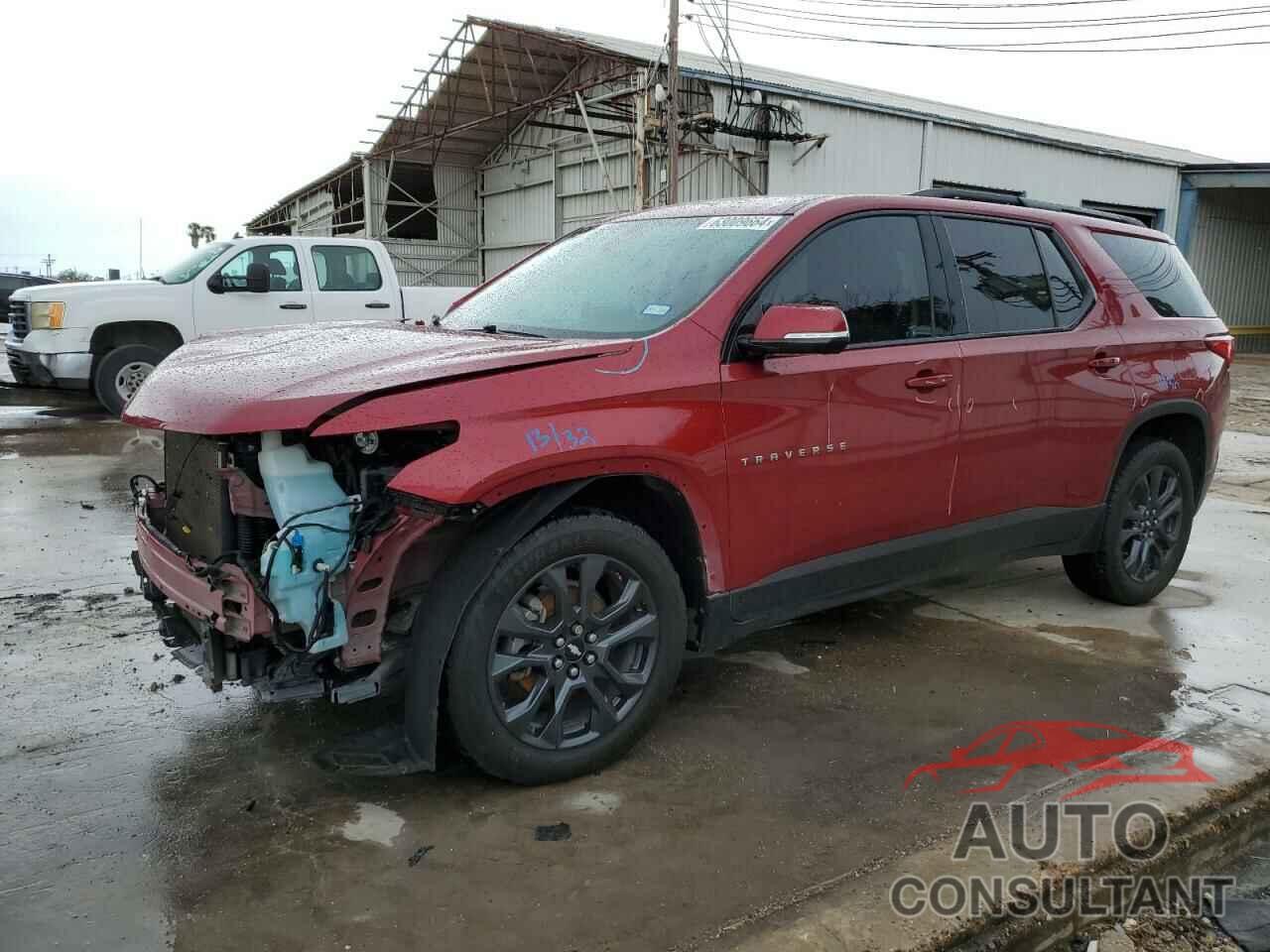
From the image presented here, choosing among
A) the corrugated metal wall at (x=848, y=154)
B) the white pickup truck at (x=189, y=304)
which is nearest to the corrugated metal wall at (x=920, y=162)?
the corrugated metal wall at (x=848, y=154)

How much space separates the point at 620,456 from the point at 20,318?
1087 centimetres

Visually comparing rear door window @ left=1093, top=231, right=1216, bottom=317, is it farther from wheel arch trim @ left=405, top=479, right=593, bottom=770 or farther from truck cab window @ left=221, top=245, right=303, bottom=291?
truck cab window @ left=221, top=245, right=303, bottom=291

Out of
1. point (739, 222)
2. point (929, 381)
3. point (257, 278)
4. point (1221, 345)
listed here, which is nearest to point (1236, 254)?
point (1221, 345)

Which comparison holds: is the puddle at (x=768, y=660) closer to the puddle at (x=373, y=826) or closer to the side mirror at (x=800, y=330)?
the side mirror at (x=800, y=330)

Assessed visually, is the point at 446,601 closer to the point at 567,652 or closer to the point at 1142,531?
the point at 567,652

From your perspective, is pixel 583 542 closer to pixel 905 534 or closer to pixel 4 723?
pixel 905 534

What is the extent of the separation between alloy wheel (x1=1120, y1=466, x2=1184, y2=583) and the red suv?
18.5 inches

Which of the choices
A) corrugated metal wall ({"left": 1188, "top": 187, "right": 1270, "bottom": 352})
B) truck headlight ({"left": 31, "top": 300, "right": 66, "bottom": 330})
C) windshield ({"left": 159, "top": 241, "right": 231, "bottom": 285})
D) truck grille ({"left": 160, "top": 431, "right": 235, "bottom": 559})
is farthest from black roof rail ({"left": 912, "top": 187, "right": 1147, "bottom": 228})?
corrugated metal wall ({"left": 1188, "top": 187, "right": 1270, "bottom": 352})

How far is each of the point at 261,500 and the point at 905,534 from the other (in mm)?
2339

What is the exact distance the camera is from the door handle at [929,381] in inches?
147

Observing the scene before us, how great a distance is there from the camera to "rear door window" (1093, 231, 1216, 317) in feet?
15.8

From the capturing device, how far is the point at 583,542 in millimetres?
2977

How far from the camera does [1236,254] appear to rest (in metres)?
28.8

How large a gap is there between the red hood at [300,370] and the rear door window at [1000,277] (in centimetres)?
172
